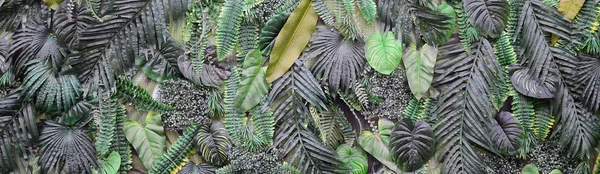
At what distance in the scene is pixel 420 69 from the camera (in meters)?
1.82

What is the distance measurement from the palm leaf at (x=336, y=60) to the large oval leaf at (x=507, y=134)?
0.54 m

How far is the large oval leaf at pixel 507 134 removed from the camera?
183cm

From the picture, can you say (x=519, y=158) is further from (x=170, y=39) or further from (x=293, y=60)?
(x=170, y=39)

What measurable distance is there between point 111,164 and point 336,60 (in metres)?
0.89

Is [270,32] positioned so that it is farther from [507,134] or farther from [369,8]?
[507,134]

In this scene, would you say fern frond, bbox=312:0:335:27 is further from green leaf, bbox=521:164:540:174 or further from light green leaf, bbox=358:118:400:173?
green leaf, bbox=521:164:540:174

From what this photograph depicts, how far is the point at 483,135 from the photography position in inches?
72.0

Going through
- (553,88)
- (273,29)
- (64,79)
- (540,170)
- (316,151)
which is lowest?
(540,170)

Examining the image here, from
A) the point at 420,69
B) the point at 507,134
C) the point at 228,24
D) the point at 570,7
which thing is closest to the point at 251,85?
the point at 228,24

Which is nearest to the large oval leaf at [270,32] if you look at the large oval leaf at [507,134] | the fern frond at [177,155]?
the fern frond at [177,155]

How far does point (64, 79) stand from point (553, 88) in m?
1.73

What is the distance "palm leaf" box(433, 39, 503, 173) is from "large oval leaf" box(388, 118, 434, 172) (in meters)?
0.05

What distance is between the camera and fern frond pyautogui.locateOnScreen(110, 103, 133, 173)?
186cm

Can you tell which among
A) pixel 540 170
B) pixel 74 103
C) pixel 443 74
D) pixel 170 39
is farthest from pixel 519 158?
pixel 74 103
